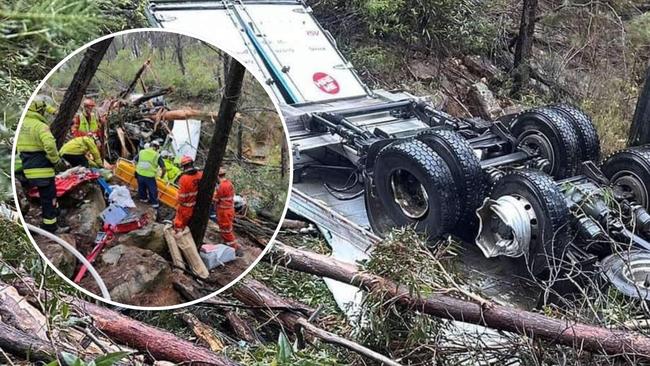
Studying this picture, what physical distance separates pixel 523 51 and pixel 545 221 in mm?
5683

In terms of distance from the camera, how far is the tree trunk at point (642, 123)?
6.25 meters

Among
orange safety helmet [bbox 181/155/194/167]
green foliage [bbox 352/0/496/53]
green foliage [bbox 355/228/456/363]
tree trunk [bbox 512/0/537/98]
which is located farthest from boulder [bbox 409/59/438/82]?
orange safety helmet [bbox 181/155/194/167]

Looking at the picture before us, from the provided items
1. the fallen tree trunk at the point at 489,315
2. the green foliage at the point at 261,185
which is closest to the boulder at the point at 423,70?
the fallen tree trunk at the point at 489,315

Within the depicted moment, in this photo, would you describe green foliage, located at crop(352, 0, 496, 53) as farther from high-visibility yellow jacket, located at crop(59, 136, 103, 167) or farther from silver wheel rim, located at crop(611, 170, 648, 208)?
high-visibility yellow jacket, located at crop(59, 136, 103, 167)

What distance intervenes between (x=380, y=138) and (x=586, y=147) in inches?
63.1

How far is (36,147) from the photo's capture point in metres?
1.86

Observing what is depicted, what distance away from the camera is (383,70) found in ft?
30.3

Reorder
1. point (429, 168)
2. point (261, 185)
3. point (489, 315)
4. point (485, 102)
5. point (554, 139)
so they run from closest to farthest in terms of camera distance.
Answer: point (261, 185) < point (489, 315) < point (429, 168) < point (554, 139) < point (485, 102)

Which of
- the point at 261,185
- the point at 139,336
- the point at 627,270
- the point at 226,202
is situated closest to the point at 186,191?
the point at 226,202

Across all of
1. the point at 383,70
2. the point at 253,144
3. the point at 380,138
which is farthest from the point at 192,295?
the point at 383,70

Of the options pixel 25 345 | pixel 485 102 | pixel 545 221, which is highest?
pixel 25 345

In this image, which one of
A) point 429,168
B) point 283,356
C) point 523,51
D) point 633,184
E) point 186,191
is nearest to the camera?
point 186,191

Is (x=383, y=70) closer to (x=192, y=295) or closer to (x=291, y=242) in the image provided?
(x=291, y=242)

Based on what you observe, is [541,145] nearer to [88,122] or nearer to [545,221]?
[545,221]
